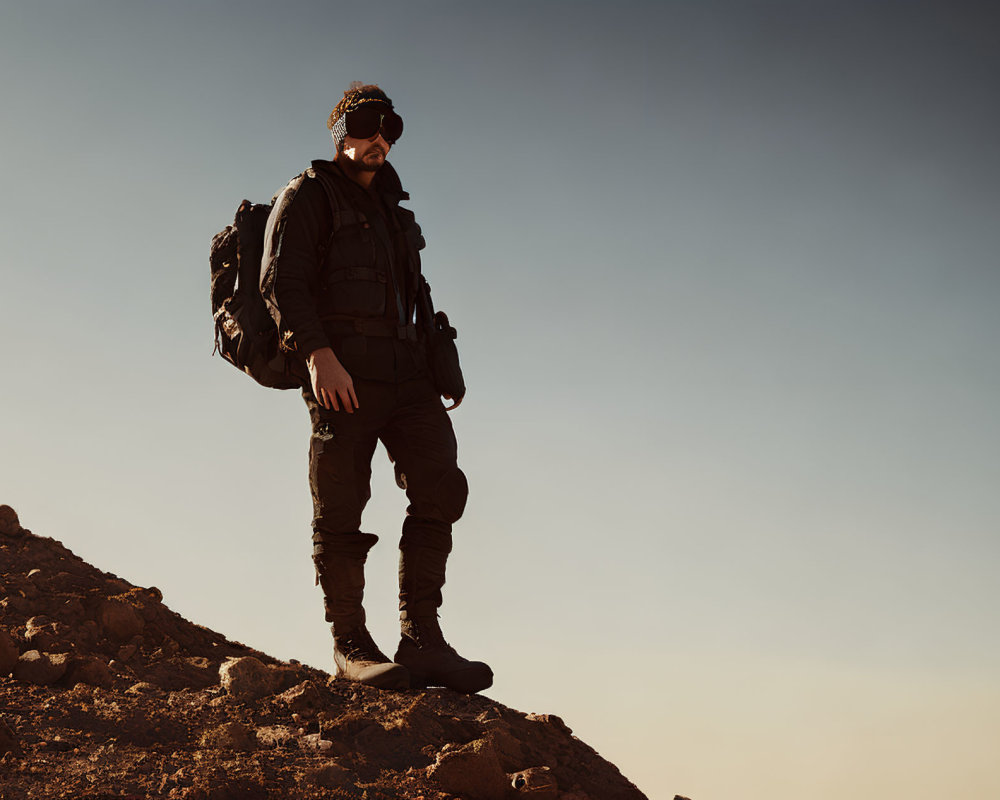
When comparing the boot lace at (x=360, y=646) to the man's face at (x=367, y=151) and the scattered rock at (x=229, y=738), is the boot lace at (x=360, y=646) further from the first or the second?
the man's face at (x=367, y=151)

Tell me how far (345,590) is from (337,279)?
1647mm

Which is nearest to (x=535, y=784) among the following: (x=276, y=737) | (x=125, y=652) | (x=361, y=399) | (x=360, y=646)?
(x=276, y=737)

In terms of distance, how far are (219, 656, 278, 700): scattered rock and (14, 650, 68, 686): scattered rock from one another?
0.76 m

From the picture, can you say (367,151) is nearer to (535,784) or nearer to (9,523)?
(535,784)

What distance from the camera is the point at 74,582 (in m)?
6.09

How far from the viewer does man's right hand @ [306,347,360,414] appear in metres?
5.08

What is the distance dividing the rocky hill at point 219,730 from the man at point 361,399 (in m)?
0.38

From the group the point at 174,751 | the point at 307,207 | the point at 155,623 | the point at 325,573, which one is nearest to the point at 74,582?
the point at 155,623

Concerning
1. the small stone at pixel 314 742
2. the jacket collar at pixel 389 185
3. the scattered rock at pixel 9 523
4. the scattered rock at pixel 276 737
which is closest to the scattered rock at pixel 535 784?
the small stone at pixel 314 742

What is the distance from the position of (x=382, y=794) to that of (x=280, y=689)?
105 cm

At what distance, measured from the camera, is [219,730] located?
14.4 feet

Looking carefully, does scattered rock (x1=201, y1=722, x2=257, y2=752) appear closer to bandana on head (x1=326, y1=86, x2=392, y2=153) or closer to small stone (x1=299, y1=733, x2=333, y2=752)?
small stone (x1=299, y1=733, x2=333, y2=752)

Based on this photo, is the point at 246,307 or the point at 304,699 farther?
the point at 246,307

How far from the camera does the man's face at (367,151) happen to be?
5.53m
